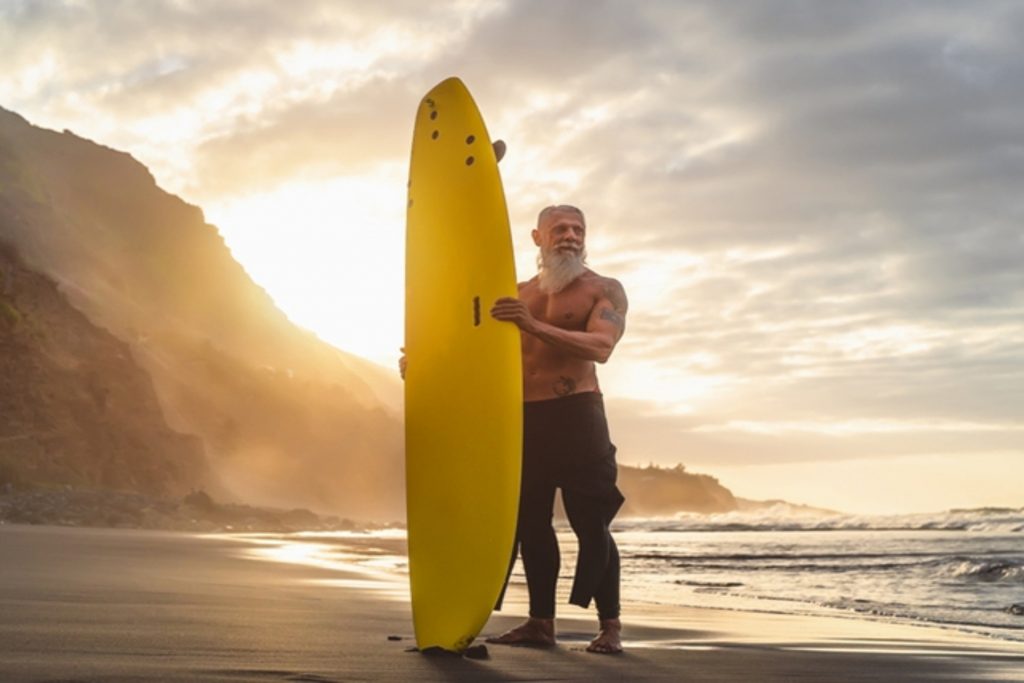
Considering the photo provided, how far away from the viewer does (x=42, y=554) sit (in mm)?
8016

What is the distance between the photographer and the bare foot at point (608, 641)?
12.4 feet

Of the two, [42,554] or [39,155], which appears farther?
[39,155]

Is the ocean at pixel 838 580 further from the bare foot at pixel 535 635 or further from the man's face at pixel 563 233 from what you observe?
the man's face at pixel 563 233

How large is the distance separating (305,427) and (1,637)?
70.1m

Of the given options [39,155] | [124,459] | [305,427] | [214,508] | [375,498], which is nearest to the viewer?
[214,508]

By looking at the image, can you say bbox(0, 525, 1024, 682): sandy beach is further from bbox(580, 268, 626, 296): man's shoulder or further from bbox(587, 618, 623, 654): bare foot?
bbox(580, 268, 626, 296): man's shoulder

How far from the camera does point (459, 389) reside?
3.83 metres

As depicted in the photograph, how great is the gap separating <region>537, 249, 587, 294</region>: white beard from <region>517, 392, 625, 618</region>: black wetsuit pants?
1.50 ft

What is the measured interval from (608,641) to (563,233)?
157 cm

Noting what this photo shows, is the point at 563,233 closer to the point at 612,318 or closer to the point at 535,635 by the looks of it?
the point at 612,318

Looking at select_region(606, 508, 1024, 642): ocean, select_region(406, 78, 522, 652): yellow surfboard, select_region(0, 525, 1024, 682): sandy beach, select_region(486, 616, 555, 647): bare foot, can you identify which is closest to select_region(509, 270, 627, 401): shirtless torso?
select_region(406, 78, 522, 652): yellow surfboard

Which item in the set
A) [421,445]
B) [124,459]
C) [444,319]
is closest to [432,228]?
[444,319]

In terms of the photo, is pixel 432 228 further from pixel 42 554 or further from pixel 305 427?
pixel 305 427

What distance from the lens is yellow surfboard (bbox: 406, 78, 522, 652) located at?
366 centimetres
